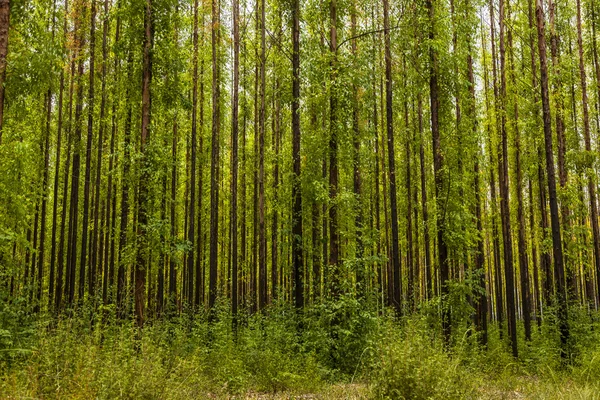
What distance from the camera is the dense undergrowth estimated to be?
677 cm

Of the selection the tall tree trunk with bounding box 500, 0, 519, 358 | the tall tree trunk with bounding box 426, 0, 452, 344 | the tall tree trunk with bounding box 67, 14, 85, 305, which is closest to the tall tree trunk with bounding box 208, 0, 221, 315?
the tall tree trunk with bounding box 67, 14, 85, 305

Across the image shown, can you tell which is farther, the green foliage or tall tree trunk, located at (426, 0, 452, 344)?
tall tree trunk, located at (426, 0, 452, 344)

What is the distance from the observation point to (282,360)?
37.8 ft

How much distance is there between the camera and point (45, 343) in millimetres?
8180

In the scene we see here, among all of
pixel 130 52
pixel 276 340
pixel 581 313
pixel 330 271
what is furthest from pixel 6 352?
pixel 581 313

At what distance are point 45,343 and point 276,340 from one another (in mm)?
6297

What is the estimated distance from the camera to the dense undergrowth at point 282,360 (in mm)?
6770

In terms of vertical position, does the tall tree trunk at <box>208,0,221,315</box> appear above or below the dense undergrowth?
above

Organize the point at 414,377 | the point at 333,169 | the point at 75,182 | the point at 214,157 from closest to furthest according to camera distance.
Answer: the point at 414,377
the point at 333,169
the point at 214,157
the point at 75,182

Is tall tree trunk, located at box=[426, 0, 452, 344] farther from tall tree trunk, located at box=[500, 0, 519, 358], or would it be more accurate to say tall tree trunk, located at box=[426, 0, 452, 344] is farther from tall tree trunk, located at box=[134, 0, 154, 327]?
tall tree trunk, located at box=[134, 0, 154, 327]

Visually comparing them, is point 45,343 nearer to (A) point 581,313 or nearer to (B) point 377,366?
(B) point 377,366

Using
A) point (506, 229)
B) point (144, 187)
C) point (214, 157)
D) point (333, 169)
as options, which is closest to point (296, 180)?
point (333, 169)

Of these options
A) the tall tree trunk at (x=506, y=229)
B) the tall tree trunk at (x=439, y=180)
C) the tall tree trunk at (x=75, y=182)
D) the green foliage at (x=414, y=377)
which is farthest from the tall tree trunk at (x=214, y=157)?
the green foliage at (x=414, y=377)

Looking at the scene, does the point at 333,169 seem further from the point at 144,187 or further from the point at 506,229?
the point at 506,229
